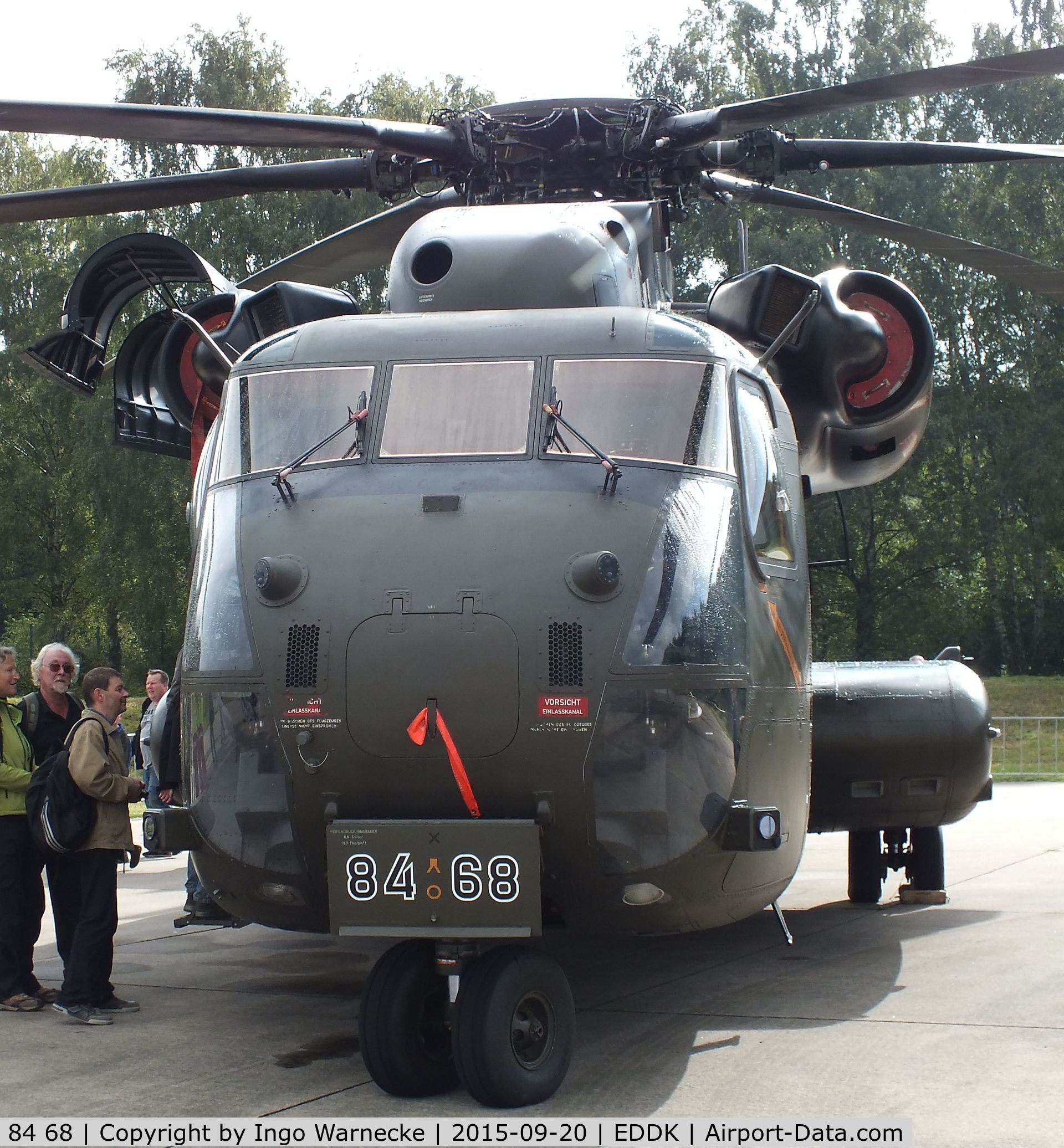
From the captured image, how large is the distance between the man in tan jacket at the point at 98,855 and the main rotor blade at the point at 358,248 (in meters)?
3.16

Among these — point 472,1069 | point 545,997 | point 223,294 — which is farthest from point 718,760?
point 223,294

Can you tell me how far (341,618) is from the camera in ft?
16.6

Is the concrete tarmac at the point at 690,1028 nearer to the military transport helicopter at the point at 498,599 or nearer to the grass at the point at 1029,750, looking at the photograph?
the military transport helicopter at the point at 498,599

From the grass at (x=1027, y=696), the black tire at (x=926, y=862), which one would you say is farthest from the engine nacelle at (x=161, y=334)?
the grass at (x=1027, y=696)

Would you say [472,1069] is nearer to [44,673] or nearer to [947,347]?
[44,673]

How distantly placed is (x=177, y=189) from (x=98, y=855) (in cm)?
345

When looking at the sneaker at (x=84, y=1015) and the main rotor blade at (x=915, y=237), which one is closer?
the sneaker at (x=84, y=1015)

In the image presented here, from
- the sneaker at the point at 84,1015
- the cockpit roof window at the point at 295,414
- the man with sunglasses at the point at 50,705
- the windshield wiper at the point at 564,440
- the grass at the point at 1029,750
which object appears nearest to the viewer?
the windshield wiper at the point at 564,440

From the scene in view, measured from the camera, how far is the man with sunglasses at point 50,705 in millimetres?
7109

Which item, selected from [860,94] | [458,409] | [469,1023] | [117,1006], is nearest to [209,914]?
[117,1006]

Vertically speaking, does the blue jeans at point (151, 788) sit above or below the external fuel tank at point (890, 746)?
below

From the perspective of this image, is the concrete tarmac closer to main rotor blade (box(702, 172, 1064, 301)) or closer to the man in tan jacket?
the man in tan jacket

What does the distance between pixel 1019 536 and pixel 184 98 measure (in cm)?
2049

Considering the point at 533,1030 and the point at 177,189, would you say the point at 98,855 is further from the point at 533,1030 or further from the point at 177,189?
the point at 177,189
